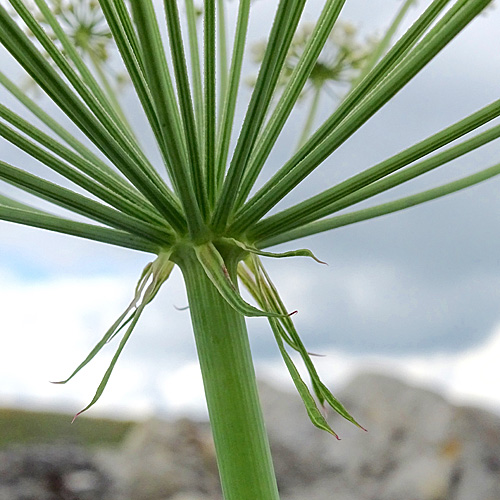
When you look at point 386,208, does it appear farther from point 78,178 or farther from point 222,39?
point 222,39

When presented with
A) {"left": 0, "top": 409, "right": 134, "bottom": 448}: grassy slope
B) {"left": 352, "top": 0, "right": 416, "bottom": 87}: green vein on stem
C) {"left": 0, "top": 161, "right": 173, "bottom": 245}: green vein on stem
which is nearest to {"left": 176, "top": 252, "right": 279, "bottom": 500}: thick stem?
{"left": 0, "top": 161, "right": 173, "bottom": 245}: green vein on stem

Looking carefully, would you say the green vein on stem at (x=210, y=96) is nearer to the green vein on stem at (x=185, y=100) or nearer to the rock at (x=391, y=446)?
the green vein on stem at (x=185, y=100)

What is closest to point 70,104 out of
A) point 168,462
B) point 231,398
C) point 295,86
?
point 295,86

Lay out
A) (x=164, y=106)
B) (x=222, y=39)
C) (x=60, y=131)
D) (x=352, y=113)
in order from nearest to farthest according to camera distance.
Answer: (x=164, y=106) < (x=352, y=113) < (x=60, y=131) < (x=222, y=39)

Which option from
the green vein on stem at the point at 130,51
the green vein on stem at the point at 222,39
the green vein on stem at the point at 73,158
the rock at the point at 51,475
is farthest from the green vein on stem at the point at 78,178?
the rock at the point at 51,475

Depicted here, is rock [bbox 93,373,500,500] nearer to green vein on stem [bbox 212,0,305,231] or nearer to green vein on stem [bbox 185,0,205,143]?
green vein on stem [bbox 185,0,205,143]

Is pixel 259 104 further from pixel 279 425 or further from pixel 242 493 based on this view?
pixel 279 425

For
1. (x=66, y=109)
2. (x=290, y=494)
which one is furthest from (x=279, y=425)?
(x=66, y=109)
